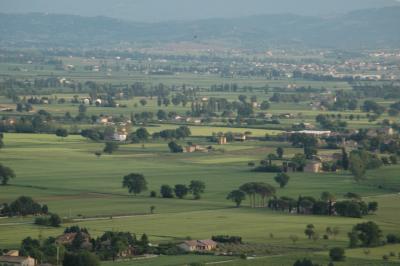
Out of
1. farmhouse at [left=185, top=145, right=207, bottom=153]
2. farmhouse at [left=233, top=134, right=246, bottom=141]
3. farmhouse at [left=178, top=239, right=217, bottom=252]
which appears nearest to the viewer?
farmhouse at [left=178, top=239, right=217, bottom=252]

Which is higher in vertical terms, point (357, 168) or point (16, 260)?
point (16, 260)

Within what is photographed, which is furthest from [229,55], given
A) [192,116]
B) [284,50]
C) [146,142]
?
[146,142]

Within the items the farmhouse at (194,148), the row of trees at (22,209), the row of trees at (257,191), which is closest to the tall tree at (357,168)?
the row of trees at (257,191)

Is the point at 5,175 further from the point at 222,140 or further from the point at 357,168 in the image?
the point at 222,140

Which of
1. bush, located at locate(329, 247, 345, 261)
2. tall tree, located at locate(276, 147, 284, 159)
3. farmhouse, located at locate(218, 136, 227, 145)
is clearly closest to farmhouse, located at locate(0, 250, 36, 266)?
bush, located at locate(329, 247, 345, 261)

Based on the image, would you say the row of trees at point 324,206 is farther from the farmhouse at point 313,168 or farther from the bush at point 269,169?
the farmhouse at point 313,168

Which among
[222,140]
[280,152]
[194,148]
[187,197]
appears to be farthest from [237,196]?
[222,140]

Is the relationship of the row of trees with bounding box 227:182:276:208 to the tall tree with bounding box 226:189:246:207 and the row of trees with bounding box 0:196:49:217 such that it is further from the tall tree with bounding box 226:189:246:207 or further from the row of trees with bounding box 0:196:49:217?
the row of trees with bounding box 0:196:49:217
